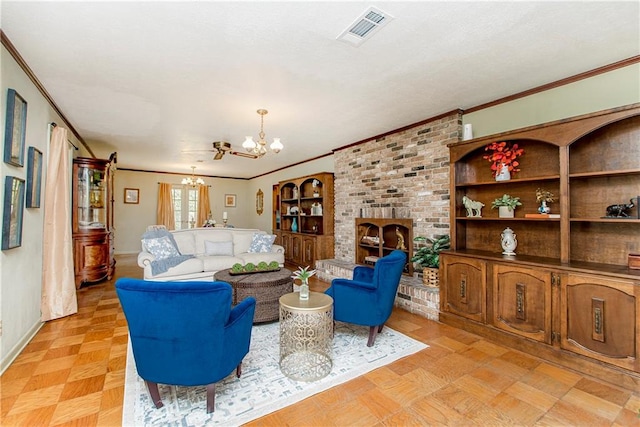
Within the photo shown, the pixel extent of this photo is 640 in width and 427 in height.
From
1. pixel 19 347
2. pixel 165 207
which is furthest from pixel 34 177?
pixel 165 207

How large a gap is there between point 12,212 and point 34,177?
62 centimetres

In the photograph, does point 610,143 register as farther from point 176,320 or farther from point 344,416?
point 176,320

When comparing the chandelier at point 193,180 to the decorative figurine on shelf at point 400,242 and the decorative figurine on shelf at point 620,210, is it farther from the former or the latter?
the decorative figurine on shelf at point 620,210

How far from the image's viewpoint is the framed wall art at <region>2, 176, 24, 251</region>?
2283 mm

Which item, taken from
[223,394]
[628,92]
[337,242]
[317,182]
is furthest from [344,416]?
[317,182]

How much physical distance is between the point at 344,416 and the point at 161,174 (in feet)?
30.4

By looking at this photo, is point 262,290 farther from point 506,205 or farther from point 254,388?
point 506,205

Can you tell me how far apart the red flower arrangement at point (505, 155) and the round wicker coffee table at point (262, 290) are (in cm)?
272

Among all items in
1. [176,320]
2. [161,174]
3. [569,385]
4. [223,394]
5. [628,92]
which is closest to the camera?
[176,320]

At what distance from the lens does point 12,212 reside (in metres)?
2.38

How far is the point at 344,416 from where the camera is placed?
1.83 meters

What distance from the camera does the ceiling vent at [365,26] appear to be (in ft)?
6.39

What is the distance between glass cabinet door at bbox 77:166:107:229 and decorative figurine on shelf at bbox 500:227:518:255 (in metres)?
6.18

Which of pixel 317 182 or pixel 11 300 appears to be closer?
pixel 11 300
